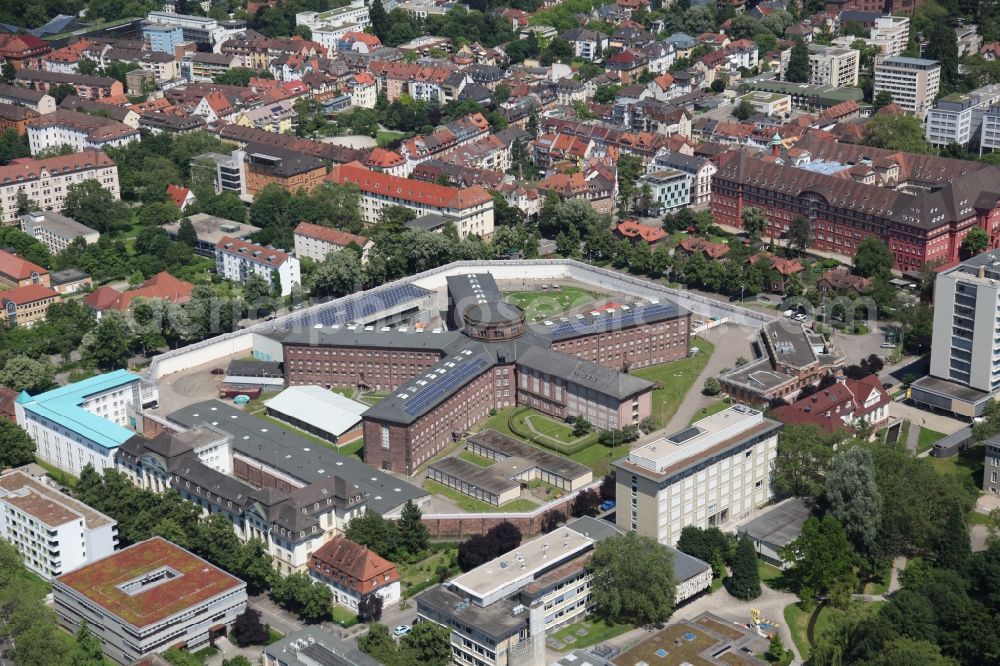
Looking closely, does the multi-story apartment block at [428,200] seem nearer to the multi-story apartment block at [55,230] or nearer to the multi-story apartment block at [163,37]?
the multi-story apartment block at [55,230]

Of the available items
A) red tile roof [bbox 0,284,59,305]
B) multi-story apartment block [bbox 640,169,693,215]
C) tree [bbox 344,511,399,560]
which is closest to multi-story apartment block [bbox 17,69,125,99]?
red tile roof [bbox 0,284,59,305]

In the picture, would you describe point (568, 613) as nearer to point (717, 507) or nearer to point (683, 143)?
point (717, 507)

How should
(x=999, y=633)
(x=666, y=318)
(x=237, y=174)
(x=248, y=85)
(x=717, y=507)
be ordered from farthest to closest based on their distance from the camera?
(x=248, y=85) → (x=237, y=174) → (x=666, y=318) → (x=717, y=507) → (x=999, y=633)

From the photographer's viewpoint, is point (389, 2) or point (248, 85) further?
point (389, 2)

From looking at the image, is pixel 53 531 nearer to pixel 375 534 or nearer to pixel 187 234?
pixel 375 534

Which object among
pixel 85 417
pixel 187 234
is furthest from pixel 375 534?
pixel 187 234

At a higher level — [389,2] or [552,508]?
[389,2]

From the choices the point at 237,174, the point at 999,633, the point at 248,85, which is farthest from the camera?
the point at 248,85

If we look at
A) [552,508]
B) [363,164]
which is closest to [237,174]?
[363,164]
